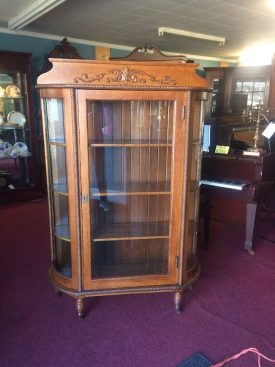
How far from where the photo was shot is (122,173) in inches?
80.0

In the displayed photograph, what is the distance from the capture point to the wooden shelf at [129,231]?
1983 mm

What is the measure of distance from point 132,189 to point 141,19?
2.98 metres

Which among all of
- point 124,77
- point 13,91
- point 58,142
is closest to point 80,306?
point 58,142

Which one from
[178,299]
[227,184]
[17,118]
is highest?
[17,118]

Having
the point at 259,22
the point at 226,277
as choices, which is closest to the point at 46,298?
the point at 226,277

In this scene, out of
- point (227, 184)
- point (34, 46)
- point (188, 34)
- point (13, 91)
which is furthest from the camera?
point (188, 34)

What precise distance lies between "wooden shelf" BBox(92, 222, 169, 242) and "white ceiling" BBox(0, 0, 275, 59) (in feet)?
7.60

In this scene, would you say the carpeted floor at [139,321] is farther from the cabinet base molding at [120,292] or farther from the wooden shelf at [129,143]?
the wooden shelf at [129,143]

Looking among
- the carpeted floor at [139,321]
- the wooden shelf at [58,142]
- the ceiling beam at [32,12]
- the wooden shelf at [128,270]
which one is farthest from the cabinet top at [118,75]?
the ceiling beam at [32,12]

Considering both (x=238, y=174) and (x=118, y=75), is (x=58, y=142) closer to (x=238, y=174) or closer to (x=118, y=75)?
(x=118, y=75)

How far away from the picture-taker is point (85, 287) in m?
1.94

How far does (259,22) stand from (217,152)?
2.50 metres

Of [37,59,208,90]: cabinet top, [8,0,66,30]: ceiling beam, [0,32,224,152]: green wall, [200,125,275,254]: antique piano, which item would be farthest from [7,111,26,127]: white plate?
[37,59,208,90]: cabinet top

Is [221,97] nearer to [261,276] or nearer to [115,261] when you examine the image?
[261,276]
